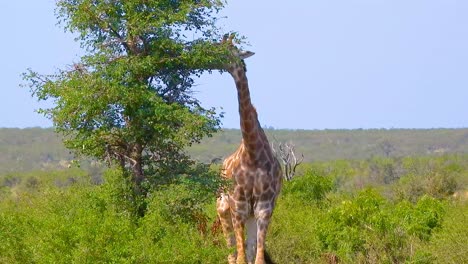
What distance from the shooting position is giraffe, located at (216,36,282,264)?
14.8 metres

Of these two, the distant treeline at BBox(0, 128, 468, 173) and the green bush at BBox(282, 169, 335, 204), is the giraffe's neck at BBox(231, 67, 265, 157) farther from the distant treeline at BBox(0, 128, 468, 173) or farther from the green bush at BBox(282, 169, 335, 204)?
the distant treeline at BBox(0, 128, 468, 173)

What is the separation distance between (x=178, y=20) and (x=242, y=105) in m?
2.19

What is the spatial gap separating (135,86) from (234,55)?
1.46 metres

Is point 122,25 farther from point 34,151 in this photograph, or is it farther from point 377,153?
point 377,153

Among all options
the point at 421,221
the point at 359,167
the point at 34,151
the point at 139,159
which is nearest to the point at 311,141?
the point at 34,151

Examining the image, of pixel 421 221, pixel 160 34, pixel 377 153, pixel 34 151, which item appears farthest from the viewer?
pixel 377 153

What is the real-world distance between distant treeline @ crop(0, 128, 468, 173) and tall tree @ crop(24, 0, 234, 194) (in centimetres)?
7154

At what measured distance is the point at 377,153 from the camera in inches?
3932

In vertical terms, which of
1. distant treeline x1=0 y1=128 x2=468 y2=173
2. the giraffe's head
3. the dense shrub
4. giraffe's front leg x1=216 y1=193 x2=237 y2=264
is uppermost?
the giraffe's head

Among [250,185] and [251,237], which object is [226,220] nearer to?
[251,237]

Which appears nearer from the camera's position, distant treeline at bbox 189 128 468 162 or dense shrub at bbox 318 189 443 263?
dense shrub at bbox 318 189 443 263

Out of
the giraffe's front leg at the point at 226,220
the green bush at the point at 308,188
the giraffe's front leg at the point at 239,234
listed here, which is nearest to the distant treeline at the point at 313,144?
the green bush at the point at 308,188

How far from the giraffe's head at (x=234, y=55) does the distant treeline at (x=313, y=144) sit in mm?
71254

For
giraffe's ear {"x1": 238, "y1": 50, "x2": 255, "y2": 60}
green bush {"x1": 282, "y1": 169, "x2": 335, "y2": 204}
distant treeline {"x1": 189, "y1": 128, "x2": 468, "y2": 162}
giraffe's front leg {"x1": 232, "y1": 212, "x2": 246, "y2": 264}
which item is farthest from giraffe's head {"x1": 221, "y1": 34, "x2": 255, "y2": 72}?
distant treeline {"x1": 189, "y1": 128, "x2": 468, "y2": 162}
